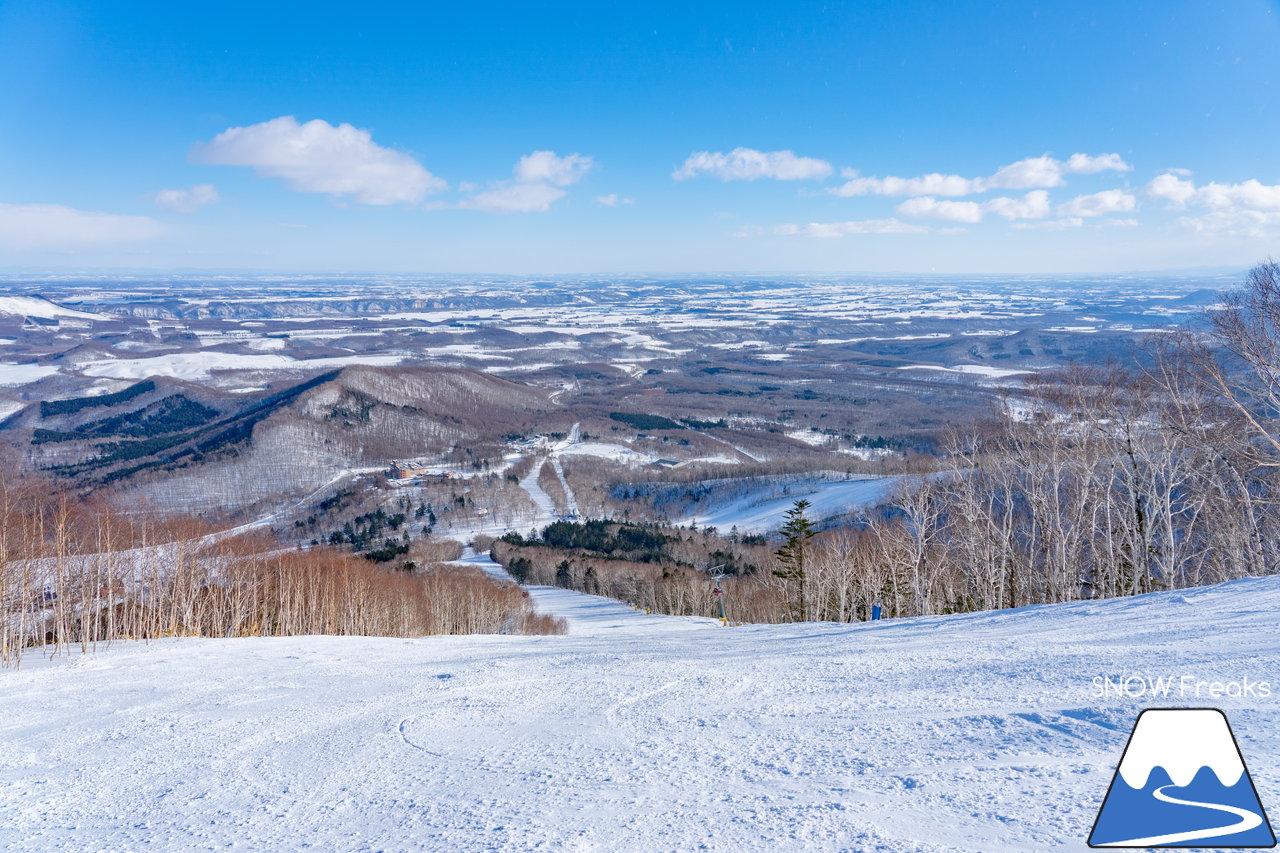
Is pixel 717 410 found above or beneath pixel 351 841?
beneath

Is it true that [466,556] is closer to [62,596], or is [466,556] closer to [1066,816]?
[62,596]

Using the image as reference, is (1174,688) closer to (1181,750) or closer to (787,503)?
(1181,750)

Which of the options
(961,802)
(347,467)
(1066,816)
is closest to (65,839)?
(961,802)

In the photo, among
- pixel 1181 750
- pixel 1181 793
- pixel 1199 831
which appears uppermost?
pixel 1181 750

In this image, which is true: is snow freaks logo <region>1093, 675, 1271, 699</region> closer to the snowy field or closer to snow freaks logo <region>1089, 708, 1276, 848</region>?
snow freaks logo <region>1089, 708, 1276, 848</region>

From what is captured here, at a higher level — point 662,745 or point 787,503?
point 662,745

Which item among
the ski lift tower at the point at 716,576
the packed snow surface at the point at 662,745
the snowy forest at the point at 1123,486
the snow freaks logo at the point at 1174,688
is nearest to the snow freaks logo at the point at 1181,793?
the packed snow surface at the point at 662,745

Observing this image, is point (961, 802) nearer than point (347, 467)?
Yes

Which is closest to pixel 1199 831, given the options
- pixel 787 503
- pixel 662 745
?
pixel 662 745
